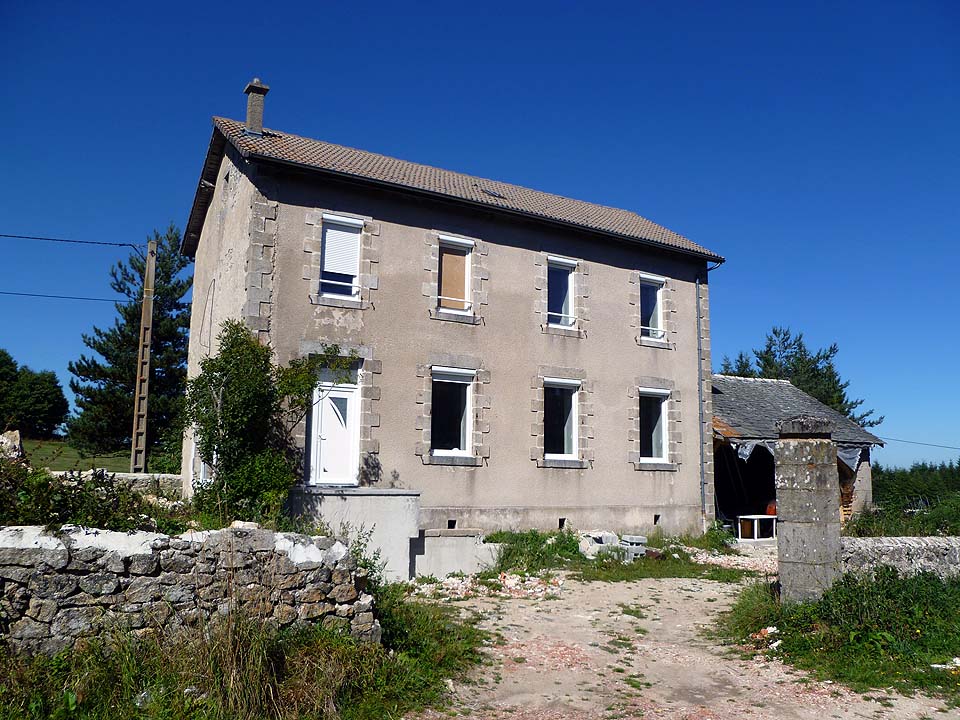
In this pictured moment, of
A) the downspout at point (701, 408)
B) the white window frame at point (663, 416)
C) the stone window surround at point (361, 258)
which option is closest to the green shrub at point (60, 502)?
the stone window surround at point (361, 258)

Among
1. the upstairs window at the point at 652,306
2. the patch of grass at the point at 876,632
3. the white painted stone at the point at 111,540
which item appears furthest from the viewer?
the upstairs window at the point at 652,306

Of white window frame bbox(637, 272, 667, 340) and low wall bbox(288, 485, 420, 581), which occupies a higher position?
white window frame bbox(637, 272, 667, 340)

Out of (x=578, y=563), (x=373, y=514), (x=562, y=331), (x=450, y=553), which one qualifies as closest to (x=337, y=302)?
(x=373, y=514)

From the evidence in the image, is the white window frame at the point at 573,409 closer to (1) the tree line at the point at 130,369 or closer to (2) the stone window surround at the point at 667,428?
(2) the stone window surround at the point at 667,428

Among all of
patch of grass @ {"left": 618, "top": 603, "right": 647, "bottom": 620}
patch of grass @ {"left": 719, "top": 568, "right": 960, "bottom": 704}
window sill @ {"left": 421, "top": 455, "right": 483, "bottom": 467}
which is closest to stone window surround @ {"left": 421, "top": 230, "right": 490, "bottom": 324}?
window sill @ {"left": 421, "top": 455, "right": 483, "bottom": 467}

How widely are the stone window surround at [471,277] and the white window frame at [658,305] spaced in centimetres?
377

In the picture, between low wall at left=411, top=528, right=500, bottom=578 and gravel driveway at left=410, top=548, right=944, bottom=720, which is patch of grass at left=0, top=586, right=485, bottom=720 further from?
low wall at left=411, top=528, right=500, bottom=578

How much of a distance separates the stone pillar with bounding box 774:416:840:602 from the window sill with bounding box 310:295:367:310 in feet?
23.2

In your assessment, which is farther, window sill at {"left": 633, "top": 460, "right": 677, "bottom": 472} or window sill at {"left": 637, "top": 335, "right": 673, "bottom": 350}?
window sill at {"left": 637, "top": 335, "right": 673, "bottom": 350}

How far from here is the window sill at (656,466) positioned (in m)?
14.8

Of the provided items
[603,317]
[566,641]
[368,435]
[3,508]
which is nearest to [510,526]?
[368,435]

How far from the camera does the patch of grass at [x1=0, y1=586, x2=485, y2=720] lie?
472 centimetres

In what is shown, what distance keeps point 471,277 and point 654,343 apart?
4.44 m

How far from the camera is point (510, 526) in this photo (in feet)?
43.0
